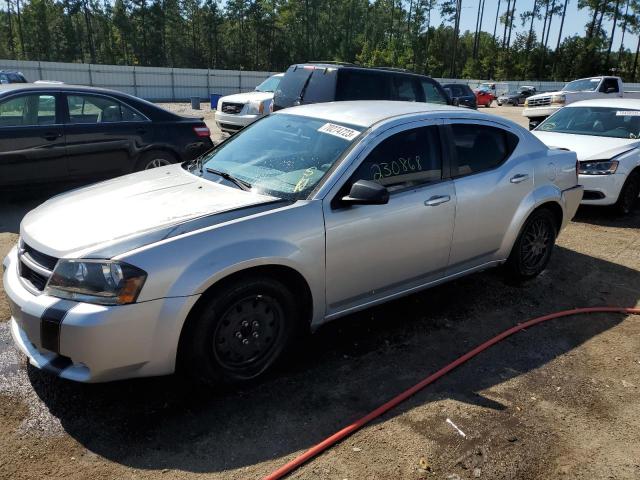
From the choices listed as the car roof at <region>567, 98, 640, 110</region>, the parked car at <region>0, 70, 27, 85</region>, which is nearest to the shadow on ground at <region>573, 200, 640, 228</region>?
the car roof at <region>567, 98, 640, 110</region>

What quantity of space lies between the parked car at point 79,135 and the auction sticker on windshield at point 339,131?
4045 mm

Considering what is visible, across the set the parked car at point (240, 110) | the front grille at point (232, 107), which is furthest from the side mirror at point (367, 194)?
the front grille at point (232, 107)

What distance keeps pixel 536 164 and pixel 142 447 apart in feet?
12.8

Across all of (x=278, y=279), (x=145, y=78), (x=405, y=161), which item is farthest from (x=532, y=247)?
(x=145, y=78)

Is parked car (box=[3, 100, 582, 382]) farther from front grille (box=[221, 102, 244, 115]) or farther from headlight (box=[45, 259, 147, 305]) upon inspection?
front grille (box=[221, 102, 244, 115])

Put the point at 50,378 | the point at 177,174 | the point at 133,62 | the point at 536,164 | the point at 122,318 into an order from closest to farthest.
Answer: the point at 122,318, the point at 50,378, the point at 177,174, the point at 536,164, the point at 133,62

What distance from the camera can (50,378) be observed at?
3.30 metres

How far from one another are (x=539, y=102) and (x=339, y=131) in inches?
729

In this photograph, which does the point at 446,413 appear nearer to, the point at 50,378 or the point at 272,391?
the point at 272,391

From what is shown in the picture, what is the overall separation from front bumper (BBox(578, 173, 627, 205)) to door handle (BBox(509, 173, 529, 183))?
330 cm

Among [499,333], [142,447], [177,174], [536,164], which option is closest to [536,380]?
[499,333]

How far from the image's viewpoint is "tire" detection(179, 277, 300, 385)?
9.82 feet

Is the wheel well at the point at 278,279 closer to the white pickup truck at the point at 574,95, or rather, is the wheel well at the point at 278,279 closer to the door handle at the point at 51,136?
the door handle at the point at 51,136

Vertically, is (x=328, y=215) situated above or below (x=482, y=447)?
above
